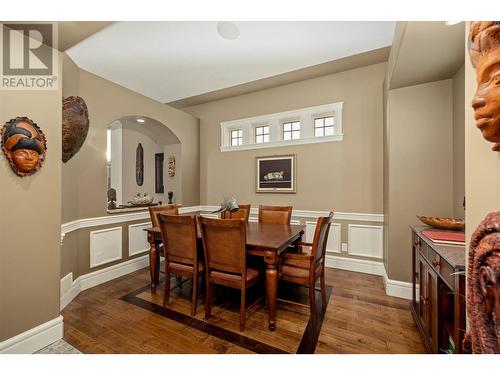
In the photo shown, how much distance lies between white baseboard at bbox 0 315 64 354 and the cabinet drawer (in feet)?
9.09

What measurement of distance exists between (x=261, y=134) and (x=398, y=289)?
3083 millimetres

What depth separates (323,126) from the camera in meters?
3.58

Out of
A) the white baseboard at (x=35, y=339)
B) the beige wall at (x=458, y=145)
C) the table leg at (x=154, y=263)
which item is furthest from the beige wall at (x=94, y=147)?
the beige wall at (x=458, y=145)

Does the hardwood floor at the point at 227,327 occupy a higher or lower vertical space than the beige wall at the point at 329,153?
lower

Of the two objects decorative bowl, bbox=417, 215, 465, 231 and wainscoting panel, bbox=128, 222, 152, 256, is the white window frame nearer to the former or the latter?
decorative bowl, bbox=417, 215, 465, 231

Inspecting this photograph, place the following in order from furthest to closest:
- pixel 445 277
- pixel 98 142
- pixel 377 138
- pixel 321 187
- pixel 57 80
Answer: pixel 321 187, pixel 377 138, pixel 98 142, pixel 57 80, pixel 445 277

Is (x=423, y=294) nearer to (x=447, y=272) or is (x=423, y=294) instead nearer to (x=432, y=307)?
(x=432, y=307)

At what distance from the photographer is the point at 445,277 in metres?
1.21

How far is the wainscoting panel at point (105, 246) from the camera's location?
2.81m

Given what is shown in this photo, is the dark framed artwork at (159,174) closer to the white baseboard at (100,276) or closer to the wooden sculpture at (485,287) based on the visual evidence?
the white baseboard at (100,276)
